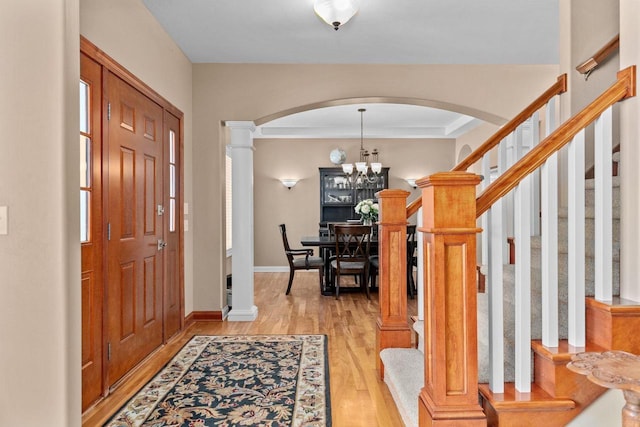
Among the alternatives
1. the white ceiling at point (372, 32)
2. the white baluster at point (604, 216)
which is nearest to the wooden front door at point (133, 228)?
the white ceiling at point (372, 32)

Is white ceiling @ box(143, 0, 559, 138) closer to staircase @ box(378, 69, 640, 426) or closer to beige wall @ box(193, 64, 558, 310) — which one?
beige wall @ box(193, 64, 558, 310)

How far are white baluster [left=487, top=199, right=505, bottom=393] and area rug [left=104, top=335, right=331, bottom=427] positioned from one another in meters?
0.98

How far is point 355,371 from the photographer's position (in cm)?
293

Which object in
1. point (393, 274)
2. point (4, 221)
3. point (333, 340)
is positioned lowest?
point (333, 340)

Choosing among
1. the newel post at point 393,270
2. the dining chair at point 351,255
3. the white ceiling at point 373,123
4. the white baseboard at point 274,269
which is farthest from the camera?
the white baseboard at point 274,269

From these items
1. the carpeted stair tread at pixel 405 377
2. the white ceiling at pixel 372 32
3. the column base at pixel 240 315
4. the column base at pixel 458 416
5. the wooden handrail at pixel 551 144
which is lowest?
the column base at pixel 240 315

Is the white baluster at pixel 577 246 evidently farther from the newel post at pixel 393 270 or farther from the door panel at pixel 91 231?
the door panel at pixel 91 231

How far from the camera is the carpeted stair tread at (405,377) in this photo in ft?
6.45

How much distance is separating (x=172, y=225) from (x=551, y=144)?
10.4ft

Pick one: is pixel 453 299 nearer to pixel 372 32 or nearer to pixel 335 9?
pixel 335 9

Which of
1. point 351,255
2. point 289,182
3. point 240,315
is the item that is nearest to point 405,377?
point 240,315

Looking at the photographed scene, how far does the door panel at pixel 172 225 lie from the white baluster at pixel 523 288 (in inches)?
112

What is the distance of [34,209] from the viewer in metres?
1.55

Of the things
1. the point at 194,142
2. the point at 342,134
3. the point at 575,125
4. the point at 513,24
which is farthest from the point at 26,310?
the point at 342,134
